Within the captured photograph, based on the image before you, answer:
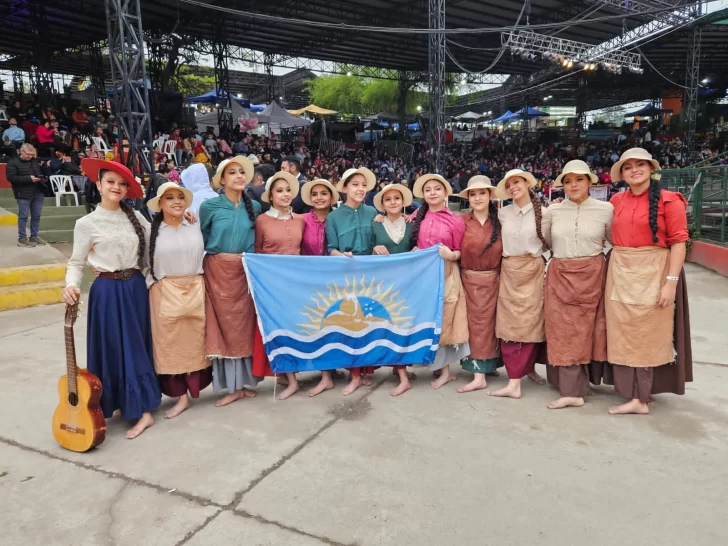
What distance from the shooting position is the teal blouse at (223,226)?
3.28m

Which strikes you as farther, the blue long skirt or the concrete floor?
the blue long skirt

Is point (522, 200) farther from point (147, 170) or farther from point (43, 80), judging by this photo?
point (43, 80)

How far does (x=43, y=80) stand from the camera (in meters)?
19.5

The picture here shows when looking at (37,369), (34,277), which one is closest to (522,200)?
(37,369)

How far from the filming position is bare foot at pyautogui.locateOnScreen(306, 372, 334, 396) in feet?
11.9

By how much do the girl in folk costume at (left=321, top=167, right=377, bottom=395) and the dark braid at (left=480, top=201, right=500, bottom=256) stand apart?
2.59ft

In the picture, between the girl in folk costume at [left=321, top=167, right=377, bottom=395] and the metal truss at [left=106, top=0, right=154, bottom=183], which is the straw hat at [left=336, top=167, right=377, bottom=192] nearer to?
the girl in folk costume at [left=321, top=167, right=377, bottom=395]

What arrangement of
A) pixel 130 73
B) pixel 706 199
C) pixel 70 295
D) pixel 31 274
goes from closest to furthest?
1. pixel 70 295
2. pixel 31 274
3. pixel 706 199
4. pixel 130 73

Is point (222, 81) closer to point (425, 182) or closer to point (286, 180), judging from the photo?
point (286, 180)

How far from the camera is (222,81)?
62.1ft

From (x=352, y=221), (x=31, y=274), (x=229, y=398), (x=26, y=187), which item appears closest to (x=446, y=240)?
(x=352, y=221)

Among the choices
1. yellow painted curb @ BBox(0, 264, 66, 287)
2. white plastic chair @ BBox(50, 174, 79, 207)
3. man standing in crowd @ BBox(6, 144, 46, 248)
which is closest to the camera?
yellow painted curb @ BBox(0, 264, 66, 287)

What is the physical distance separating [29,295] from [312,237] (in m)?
4.33

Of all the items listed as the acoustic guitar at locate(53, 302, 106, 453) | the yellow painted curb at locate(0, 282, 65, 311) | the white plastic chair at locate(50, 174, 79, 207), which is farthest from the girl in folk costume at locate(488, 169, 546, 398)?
the white plastic chair at locate(50, 174, 79, 207)
